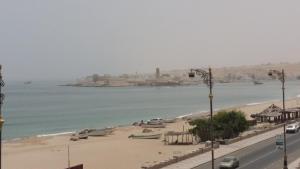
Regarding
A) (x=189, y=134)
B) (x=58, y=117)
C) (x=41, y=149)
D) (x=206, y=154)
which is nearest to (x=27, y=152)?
(x=41, y=149)

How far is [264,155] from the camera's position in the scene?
1538 inches

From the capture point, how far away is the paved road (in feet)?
114

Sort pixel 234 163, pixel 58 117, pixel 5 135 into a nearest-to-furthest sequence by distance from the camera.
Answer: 1. pixel 234 163
2. pixel 5 135
3. pixel 58 117

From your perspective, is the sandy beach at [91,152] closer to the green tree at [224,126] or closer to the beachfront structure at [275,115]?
the green tree at [224,126]

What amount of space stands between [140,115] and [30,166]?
3018 inches

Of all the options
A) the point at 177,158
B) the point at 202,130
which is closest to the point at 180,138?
the point at 202,130

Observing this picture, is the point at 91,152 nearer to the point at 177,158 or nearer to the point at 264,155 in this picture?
the point at 177,158

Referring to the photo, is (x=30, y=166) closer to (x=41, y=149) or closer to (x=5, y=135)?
(x=41, y=149)

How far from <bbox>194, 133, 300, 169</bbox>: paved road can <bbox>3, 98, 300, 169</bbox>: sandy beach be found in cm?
653

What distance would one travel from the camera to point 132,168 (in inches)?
1564

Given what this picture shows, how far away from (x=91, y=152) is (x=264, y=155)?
21177 mm

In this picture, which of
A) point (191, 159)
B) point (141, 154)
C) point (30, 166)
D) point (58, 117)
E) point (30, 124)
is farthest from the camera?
point (58, 117)

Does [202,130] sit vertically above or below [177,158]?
above

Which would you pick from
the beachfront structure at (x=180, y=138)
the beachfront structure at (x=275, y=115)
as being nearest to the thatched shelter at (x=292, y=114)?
the beachfront structure at (x=275, y=115)
